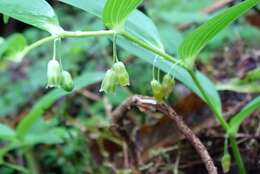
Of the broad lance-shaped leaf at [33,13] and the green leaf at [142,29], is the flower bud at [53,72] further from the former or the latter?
the green leaf at [142,29]

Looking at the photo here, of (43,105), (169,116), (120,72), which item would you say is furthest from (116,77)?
(43,105)

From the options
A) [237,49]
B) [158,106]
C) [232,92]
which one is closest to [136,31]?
[158,106]

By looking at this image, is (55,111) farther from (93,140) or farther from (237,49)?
(237,49)

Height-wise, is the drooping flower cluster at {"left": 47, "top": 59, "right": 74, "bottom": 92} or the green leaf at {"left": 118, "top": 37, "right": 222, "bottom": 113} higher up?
the green leaf at {"left": 118, "top": 37, "right": 222, "bottom": 113}

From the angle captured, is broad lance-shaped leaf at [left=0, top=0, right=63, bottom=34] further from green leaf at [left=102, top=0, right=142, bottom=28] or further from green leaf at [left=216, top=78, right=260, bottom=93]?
green leaf at [left=216, top=78, right=260, bottom=93]

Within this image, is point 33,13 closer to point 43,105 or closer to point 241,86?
point 43,105

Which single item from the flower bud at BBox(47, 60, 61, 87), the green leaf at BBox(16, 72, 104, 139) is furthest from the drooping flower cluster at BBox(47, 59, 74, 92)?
the green leaf at BBox(16, 72, 104, 139)

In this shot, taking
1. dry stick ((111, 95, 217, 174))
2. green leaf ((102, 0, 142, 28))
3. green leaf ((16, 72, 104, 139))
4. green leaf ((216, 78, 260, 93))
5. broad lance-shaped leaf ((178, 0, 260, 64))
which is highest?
green leaf ((16, 72, 104, 139))
